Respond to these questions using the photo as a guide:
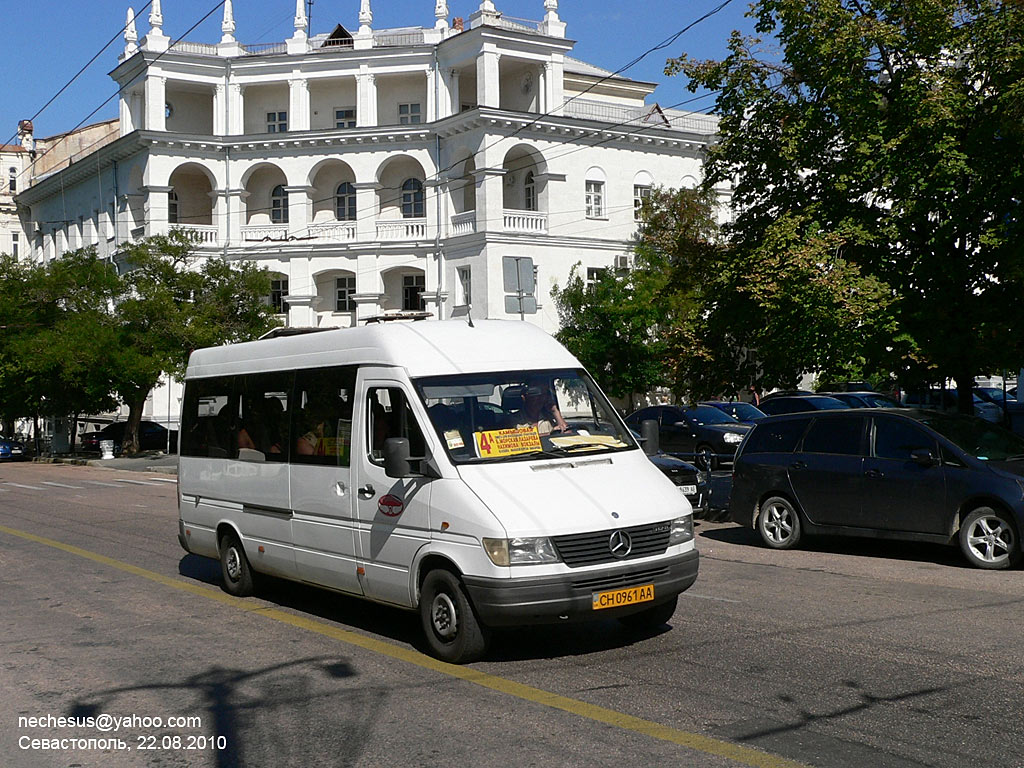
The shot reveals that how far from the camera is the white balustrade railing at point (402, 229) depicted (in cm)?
5034

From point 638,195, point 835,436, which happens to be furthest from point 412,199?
point 835,436

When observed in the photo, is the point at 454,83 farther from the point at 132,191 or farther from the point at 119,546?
the point at 119,546

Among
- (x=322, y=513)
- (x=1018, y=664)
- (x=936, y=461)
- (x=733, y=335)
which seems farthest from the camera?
(x=733, y=335)

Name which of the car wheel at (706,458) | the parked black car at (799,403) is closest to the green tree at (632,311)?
the parked black car at (799,403)

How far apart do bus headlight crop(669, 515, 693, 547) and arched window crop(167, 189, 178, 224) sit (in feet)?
164

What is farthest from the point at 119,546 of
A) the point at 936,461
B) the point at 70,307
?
the point at 70,307

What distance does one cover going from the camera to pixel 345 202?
5338 cm

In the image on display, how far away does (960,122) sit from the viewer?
50.8 feet

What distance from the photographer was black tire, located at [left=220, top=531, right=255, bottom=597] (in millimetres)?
11023

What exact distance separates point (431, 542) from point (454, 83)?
44.8 metres

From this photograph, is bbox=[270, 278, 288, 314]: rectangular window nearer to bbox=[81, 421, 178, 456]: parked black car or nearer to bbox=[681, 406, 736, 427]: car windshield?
bbox=[81, 421, 178, 456]: parked black car

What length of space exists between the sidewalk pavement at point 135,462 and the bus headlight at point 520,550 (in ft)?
106

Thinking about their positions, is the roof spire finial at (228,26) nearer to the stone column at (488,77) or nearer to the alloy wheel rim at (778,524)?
the stone column at (488,77)

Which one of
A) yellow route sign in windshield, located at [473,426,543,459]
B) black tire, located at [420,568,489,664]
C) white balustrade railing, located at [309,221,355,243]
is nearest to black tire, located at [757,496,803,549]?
yellow route sign in windshield, located at [473,426,543,459]
